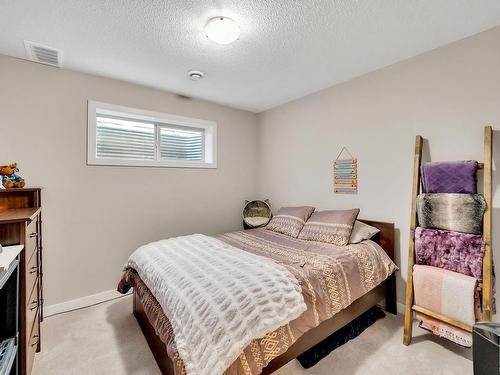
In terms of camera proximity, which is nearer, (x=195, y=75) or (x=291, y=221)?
(x=195, y=75)

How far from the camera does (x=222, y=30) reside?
1.80m

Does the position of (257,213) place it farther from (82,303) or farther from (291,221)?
(82,303)

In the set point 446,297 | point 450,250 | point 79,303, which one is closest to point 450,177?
point 450,250

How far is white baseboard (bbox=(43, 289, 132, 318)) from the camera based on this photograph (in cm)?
243

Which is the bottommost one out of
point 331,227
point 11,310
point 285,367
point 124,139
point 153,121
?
point 285,367

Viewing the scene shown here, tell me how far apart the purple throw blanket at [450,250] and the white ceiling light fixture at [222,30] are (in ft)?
6.96

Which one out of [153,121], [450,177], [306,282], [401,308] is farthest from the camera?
[153,121]

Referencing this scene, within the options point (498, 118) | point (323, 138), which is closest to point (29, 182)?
point (323, 138)

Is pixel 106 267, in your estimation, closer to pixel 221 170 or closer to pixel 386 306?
pixel 221 170

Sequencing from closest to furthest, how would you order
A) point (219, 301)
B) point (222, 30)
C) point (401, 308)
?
point (219, 301)
point (222, 30)
point (401, 308)

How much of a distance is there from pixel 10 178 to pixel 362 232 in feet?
10.4

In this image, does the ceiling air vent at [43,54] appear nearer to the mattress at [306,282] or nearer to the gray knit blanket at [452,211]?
the mattress at [306,282]

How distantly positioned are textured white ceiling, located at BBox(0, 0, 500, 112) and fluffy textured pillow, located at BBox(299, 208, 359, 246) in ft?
4.98

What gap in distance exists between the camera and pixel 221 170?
3.64 metres
